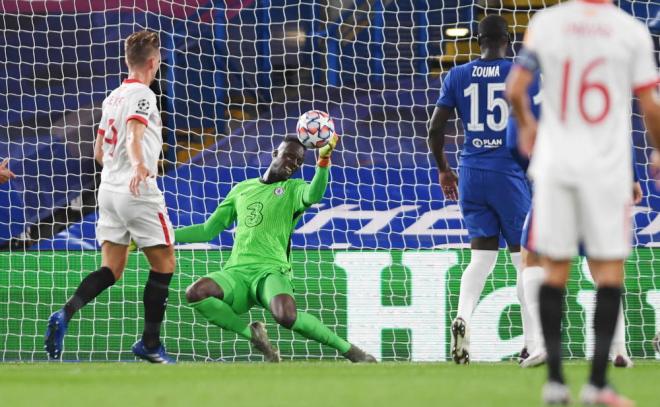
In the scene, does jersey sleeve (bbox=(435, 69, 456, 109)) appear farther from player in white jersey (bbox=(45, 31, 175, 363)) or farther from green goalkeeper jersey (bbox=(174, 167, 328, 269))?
player in white jersey (bbox=(45, 31, 175, 363))

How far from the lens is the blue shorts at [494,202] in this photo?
22.5ft

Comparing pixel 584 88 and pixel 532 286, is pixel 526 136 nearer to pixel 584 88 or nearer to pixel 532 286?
pixel 584 88

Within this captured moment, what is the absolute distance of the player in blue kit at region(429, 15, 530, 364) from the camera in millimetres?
6855

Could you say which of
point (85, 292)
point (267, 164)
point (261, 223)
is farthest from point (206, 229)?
point (267, 164)

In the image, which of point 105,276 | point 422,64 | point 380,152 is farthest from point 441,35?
point 105,276

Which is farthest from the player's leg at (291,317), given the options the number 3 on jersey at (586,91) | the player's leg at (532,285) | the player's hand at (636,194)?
the number 3 on jersey at (586,91)

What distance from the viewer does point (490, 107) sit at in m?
6.93

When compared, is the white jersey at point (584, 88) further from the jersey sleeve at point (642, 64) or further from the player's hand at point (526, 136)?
the player's hand at point (526, 136)

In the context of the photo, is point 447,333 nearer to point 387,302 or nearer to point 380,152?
point 387,302

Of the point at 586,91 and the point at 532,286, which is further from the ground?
the point at 586,91

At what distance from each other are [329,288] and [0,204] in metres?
3.03

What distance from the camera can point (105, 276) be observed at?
22.5 ft

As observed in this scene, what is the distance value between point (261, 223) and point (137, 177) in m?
1.28

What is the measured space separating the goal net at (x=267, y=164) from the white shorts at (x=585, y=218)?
4.94m
